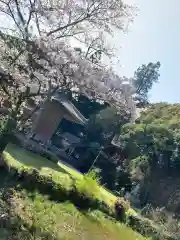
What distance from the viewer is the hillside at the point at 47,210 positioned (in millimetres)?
9500

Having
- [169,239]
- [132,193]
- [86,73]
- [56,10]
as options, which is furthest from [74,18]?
[132,193]

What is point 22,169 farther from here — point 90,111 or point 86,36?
point 90,111

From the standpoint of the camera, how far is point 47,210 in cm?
1208

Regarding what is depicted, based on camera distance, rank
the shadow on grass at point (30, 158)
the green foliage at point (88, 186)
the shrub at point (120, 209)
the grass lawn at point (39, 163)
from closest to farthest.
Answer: the green foliage at point (88, 186) → the grass lawn at point (39, 163) → the shrub at point (120, 209) → the shadow on grass at point (30, 158)

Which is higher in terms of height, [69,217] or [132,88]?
[132,88]

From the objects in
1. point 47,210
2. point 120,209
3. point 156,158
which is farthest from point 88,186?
point 156,158

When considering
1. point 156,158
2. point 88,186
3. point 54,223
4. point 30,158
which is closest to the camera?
point 54,223

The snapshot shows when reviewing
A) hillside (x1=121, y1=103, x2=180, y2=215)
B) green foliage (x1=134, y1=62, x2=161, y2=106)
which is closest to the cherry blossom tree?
hillside (x1=121, y1=103, x2=180, y2=215)

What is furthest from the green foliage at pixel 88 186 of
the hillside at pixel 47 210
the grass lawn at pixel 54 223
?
the grass lawn at pixel 54 223

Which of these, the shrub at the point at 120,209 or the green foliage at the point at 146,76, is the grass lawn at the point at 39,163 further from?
the green foliage at the point at 146,76

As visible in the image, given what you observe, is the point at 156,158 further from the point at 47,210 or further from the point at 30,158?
the point at 47,210

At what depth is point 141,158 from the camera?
111ft

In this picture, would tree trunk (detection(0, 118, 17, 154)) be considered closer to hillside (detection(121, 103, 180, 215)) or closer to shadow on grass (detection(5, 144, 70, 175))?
shadow on grass (detection(5, 144, 70, 175))

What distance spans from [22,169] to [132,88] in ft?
18.7
